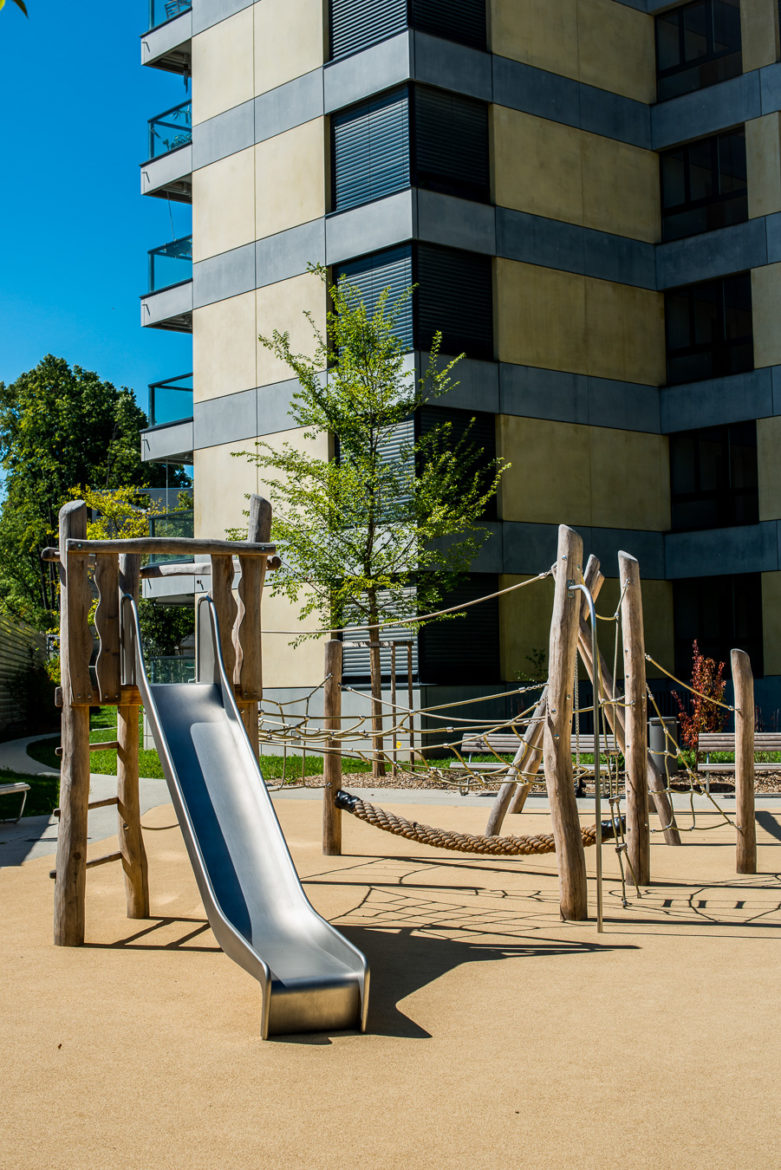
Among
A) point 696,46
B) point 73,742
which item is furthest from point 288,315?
point 73,742

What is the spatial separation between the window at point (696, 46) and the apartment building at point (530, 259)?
57 mm

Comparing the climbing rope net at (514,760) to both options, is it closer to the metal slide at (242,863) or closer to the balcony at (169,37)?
the metal slide at (242,863)

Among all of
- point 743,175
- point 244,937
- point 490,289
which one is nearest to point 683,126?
point 743,175

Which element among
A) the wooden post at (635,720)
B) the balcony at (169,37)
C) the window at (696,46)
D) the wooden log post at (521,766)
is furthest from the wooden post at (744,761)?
the balcony at (169,37)

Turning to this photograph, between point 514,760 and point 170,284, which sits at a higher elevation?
point 170,284

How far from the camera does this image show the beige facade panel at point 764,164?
2453 cm

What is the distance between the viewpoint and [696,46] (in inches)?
1030

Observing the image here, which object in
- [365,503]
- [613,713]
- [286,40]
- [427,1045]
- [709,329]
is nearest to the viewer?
[427,1045]

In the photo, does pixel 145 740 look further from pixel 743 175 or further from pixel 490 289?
pixel 743 175

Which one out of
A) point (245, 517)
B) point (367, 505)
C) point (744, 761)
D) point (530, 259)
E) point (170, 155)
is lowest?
point (744, 761)

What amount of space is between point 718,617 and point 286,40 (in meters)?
15.6

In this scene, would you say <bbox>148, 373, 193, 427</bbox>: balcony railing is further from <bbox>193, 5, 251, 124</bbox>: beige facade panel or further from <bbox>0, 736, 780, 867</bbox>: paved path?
<bbox>0, 736, 780, 867</bbox>: paved path

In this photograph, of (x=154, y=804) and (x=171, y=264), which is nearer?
(x=154, y=804)

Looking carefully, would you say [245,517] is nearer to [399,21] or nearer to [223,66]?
[399,21]
